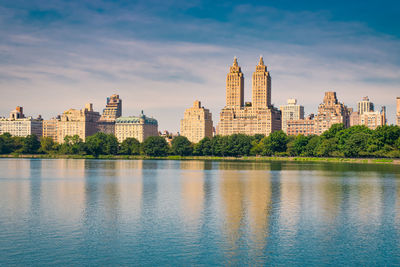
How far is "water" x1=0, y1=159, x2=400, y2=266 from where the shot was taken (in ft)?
Answer: 91.4

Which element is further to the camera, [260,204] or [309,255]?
[260,204]

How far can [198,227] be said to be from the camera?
35.2 m

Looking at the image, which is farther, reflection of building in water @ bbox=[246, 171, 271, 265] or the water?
reflection of building in water @ bbox=[246, 171, 271, 265]

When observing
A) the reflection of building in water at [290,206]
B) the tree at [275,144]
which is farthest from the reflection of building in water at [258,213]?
the tree at [275,144]

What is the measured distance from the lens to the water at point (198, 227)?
2786 centimetres

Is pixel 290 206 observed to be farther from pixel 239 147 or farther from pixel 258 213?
pixel 239 147

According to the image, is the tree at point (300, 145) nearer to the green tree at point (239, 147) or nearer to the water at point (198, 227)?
the green tree at point (239, 147)

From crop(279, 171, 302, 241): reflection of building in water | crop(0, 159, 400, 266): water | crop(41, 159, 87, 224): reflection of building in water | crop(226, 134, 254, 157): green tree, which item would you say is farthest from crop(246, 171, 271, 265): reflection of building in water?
crop(226, 134, 254, 157): green tree

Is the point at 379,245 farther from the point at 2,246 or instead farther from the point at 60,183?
the point at 60,183

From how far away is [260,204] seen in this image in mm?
46688

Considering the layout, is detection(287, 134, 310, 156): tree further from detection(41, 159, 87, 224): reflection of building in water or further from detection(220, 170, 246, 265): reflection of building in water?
detection(41, 159, 87, 224): reflection of building in water

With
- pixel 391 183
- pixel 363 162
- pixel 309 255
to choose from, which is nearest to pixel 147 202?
pixel 309 255

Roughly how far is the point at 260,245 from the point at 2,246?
15590mm

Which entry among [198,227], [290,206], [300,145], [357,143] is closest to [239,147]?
[300,145]
